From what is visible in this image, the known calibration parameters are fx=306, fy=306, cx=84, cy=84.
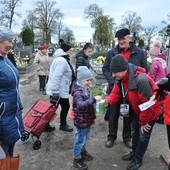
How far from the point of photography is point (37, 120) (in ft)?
16.8

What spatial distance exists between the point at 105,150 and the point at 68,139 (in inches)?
32.8

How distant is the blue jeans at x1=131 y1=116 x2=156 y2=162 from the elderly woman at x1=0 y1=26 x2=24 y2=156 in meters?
1.62

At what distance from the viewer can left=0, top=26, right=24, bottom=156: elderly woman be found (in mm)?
3148

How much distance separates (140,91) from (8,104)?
154 cm

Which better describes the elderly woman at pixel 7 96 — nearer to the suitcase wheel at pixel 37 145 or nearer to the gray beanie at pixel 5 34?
the gray beanie at pixel 5 34

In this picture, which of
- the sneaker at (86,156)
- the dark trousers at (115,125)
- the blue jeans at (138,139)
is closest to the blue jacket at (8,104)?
the sneaker at (86,156)

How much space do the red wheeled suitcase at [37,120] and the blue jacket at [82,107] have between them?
1.12 meters

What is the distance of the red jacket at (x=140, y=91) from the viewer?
3646 millimetres

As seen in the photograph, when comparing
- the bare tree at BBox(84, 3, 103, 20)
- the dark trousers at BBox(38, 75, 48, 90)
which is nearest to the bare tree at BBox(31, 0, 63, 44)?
the bare tree at BBox(84, 3, 103, 20)

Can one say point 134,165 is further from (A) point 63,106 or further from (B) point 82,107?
(A) point 63,106

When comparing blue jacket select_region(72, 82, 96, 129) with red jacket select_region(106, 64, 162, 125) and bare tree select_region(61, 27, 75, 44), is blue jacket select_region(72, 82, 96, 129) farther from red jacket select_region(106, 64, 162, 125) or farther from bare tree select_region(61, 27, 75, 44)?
bare tree select_region(61, 27, 75, 44)

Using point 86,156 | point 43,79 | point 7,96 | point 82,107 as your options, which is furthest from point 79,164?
point 43,79

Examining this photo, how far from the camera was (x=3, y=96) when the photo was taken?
10.4 ft

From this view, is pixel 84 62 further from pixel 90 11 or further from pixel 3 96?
pixel 90 11
